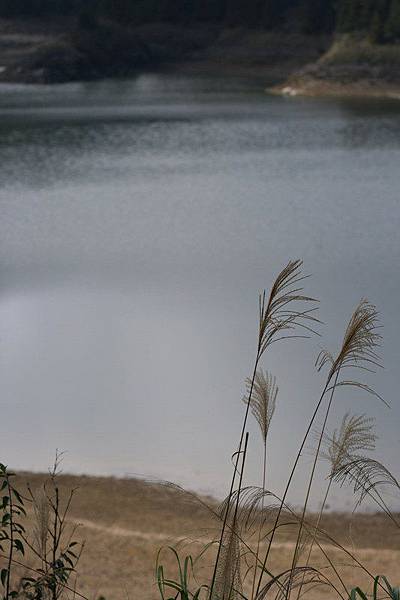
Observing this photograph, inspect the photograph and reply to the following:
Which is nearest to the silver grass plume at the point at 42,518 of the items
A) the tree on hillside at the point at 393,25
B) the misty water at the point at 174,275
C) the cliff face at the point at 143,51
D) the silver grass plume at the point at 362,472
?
the silver grass plume at the point at 362,472

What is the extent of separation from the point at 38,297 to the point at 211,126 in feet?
52.4

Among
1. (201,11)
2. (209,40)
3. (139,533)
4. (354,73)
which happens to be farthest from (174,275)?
(201,11)

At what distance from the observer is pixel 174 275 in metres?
12.3

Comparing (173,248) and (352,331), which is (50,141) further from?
(352,331)

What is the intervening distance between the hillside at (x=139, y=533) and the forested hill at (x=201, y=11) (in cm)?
3498

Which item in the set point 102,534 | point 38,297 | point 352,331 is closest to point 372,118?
point 38,297

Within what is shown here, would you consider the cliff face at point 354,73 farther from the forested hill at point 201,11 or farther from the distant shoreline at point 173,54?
the forested hill at point 201,11

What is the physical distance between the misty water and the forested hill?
20.1 m

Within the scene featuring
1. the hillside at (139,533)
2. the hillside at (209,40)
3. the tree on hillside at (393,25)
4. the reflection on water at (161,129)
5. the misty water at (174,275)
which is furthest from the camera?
the hillside at (209,40)

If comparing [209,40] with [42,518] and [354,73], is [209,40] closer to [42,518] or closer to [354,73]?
[354,73]

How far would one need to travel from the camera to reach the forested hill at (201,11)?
46.1 metres

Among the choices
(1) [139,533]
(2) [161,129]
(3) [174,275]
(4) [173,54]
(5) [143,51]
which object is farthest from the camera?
(4) [173,54]

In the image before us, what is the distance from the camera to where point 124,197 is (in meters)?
17.5

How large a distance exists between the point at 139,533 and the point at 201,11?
46.4 meters
